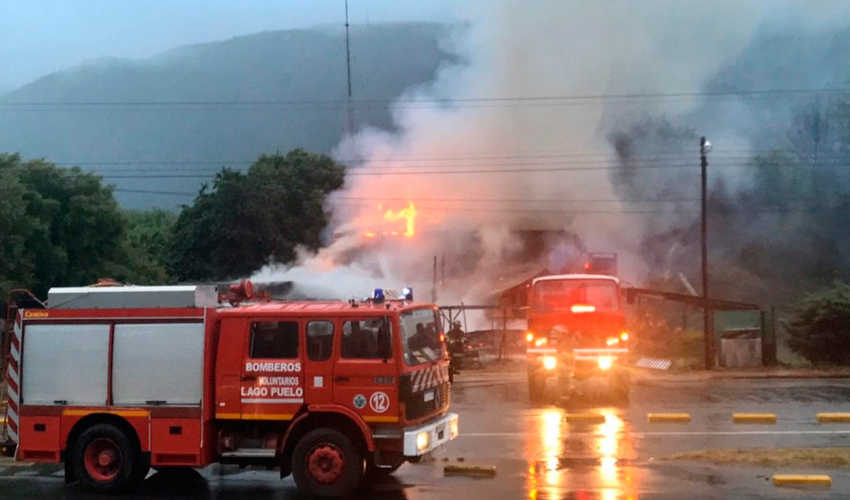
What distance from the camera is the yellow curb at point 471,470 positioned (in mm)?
11250

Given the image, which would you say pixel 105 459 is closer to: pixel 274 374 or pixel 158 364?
pixel 158 364

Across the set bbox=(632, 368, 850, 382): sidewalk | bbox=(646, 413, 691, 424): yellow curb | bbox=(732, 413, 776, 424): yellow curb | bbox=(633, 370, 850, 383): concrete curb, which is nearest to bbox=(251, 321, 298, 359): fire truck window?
bbox=(646, 413, 691, 424): yellow curb

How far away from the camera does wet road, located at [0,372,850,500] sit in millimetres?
10297

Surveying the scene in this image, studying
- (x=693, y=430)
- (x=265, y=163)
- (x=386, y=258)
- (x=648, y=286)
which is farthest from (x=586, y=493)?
(x=265, y=163)

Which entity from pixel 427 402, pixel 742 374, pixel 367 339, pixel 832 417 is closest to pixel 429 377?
pixel 427 402

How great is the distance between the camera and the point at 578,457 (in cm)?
1239

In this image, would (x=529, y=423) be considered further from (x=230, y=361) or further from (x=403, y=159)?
(x=403, y=159)

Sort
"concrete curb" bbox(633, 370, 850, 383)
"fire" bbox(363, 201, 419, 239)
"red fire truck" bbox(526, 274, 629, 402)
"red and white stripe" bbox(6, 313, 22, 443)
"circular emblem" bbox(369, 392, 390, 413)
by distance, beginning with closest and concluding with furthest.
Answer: "circular emblem" bbox(369, 392, 390, 413)
"red and white stripe" bbox(6, 313, 22, 443)
"red fire truck" bbox(526, 274, 629, 402)
"concrete curb" bbox(633, 370, 850, 383)
"fire" bbox(363, 201, 419, 239)

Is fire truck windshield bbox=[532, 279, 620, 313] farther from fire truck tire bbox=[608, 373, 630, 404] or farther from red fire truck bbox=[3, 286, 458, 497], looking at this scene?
red fire truck bbox=[3, 286, 458, 497]

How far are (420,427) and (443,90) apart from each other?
31726mm

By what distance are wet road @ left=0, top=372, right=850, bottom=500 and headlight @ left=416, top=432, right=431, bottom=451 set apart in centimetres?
60

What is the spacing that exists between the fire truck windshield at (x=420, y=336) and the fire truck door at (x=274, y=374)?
1.23 m

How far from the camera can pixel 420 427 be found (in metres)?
10.1

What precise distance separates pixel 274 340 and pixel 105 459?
2513 mm
